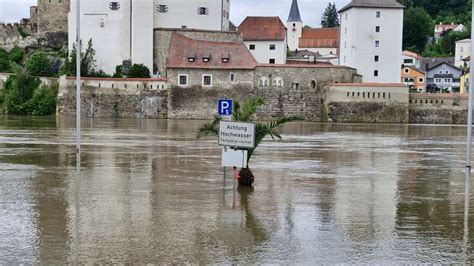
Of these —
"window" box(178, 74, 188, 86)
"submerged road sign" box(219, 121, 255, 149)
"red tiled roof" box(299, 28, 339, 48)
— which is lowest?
"submerged road sign" box(219, 121, 255, 149)

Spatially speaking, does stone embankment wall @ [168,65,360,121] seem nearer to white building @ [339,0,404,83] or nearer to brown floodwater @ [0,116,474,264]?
white building @ [339,0,404,83]

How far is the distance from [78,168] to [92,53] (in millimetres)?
50059

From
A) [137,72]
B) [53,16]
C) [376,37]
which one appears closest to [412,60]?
[376,37]

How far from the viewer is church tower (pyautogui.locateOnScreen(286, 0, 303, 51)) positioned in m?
123

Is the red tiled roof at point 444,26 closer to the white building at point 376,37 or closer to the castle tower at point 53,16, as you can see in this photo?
the white building at point 376,37

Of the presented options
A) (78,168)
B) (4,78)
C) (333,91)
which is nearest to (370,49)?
(333,91)

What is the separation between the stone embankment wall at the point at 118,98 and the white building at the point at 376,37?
811 inches

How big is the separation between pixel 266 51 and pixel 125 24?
17022mm

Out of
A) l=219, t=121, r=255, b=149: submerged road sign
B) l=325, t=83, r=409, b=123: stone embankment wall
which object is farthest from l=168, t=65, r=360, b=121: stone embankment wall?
l=219, t=121, r=255, b=149: submerged road sign

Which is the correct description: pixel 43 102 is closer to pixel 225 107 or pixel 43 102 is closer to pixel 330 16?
pixel 225 107

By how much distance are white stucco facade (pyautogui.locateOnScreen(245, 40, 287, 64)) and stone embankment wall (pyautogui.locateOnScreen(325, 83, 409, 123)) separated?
13.6 meters

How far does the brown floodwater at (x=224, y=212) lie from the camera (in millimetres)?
9070

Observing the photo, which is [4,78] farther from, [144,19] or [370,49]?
[370,49]

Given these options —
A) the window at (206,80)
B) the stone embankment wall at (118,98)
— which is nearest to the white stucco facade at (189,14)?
the stone embankment wall at (118,98)
